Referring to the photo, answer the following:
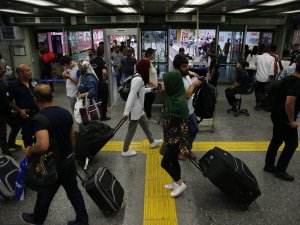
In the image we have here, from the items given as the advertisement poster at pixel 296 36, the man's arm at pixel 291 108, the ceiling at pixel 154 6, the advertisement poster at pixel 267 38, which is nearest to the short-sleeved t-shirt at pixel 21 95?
the ceiling at pixel 154 6

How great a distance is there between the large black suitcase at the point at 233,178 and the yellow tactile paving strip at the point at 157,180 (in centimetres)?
60

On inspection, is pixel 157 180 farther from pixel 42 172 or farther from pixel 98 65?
pixel 98 65

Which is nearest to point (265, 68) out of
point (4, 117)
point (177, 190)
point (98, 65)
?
point (98, 65)

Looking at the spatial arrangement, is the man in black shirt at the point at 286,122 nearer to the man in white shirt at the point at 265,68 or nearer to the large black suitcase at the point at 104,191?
the large black suitcase at the point at 104,191

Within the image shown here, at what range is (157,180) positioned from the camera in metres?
3.24

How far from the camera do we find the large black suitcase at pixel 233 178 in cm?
255

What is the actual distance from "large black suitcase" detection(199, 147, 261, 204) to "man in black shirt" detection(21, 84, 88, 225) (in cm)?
140

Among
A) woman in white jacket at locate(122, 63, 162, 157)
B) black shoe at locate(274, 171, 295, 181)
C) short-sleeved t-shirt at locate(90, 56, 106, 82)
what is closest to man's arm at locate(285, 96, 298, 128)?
black shoe at locate(274, 171, 295, 181)

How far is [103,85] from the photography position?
210 inches

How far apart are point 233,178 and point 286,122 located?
1.03 meters

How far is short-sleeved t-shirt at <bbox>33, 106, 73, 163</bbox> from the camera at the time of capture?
1979mm

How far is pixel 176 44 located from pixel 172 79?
29.6 feet

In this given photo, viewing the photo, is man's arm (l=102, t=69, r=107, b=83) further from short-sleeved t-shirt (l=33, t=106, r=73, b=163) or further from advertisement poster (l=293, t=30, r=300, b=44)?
advertisement poster (l=293, t=30, r=300, b=44)

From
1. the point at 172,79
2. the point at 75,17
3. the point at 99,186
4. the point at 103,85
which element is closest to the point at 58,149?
the point at 99,186
